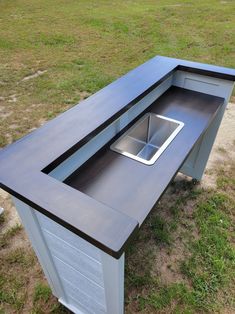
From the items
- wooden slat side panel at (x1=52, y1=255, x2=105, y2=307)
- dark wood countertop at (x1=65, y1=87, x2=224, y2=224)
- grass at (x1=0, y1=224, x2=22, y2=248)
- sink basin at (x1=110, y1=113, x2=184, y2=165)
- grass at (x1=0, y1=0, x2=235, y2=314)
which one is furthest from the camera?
grass at (x1=0, y1=224, x2=22, y2=248)

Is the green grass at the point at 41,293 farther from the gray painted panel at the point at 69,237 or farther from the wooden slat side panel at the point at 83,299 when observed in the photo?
the gray painted panel at the point at 69,237

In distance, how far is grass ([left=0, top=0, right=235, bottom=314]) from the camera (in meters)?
1.82

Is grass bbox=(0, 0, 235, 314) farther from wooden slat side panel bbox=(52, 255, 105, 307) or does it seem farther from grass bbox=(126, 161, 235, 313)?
wooden slat side panel bbox=(52, 255, 105, 307)

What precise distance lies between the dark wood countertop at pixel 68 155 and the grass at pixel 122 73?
1.05 metres

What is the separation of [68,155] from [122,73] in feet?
12.8

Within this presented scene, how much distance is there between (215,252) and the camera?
2035 millimetres

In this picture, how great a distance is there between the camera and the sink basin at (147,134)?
5.61ft

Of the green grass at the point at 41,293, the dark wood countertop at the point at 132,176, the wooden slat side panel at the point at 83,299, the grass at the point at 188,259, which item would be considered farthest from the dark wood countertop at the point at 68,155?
the green grass at the point at 41,293

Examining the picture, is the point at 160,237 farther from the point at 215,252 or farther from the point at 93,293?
the point at 93,293

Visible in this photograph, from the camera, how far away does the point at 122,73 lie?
4758mm

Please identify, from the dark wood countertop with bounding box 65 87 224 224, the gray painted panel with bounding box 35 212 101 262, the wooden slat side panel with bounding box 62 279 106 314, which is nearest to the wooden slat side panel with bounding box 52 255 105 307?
the wooden slat side panel with bounding box 62 279 106 314

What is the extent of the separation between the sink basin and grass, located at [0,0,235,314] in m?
0.64

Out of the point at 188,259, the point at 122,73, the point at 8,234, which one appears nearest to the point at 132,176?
the point at 188,259

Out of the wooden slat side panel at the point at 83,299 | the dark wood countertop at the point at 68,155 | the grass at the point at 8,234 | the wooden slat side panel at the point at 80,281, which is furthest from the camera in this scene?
the grass at the point at 8,234
